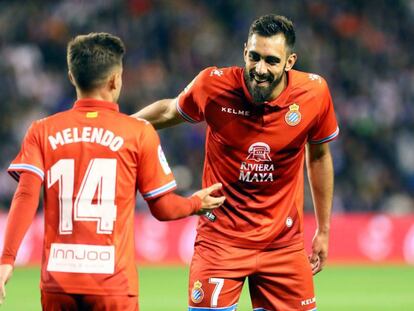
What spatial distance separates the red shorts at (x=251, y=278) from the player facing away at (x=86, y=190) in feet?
3.56

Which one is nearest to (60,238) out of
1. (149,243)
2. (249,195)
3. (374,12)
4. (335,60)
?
(249,195)

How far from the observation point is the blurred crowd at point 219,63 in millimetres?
15742

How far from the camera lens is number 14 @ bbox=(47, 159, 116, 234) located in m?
4.51

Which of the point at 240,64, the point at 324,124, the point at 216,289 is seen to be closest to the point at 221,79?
the point at 324,124

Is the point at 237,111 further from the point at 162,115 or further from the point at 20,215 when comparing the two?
the point at 20,215

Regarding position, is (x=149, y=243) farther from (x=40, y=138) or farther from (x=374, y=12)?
(x=40, y=138)

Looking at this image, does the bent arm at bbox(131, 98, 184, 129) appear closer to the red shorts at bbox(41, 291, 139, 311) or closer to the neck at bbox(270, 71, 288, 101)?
the neck at bbox(270, 71, 288, 101)

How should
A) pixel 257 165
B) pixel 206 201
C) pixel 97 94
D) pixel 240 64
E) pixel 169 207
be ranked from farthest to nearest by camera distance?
pixel 240 64, pixel 257 165, pixel 206 201, pixel 169 207, pixel 97 94

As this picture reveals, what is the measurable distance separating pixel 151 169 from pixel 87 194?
0.32 meters

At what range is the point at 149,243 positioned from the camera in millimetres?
14336

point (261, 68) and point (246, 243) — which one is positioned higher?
point (261, 68)

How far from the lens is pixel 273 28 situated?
18.4 ft

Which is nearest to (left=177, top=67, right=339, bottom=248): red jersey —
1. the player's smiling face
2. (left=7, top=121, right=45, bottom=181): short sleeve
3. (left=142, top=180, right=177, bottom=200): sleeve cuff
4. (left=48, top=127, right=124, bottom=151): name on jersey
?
the player's smiling face

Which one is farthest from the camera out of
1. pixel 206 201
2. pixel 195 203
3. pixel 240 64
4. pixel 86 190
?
pixel 240 64
